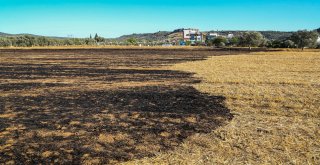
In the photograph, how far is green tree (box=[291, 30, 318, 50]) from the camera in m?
95.6

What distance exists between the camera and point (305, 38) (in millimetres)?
96500

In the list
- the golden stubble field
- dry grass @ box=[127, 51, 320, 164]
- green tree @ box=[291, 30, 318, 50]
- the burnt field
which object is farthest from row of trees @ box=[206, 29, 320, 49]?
the burnt field

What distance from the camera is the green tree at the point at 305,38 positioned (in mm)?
95562

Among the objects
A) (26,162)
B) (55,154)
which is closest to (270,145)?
(55,154)

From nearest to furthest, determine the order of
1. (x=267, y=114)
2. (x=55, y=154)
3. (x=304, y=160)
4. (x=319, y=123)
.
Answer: (x=304, y=160) < (x=55, y=154) < (x=319, y=123) < (x=267, y=114)

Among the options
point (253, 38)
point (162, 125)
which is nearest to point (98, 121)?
point (162, 125)

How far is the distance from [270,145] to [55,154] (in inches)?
270

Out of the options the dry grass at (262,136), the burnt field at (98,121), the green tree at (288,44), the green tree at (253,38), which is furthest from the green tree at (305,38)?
the burnt field at (98,121)

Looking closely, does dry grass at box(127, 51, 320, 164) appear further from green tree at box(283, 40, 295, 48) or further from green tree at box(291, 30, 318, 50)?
green tree at box(283, 40, 295, 48)

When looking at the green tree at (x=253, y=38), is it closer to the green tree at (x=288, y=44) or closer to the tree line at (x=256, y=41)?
the tree line at (x=256, y=41)

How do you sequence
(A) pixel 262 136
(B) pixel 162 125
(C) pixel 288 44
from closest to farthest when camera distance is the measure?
(A) pixel 262 136
(B) pixel 162 125
(C) pixel 288 44

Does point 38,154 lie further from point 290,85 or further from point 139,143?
point 290,85

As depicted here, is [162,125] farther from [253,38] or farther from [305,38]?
[253,38]

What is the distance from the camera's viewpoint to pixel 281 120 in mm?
13375
